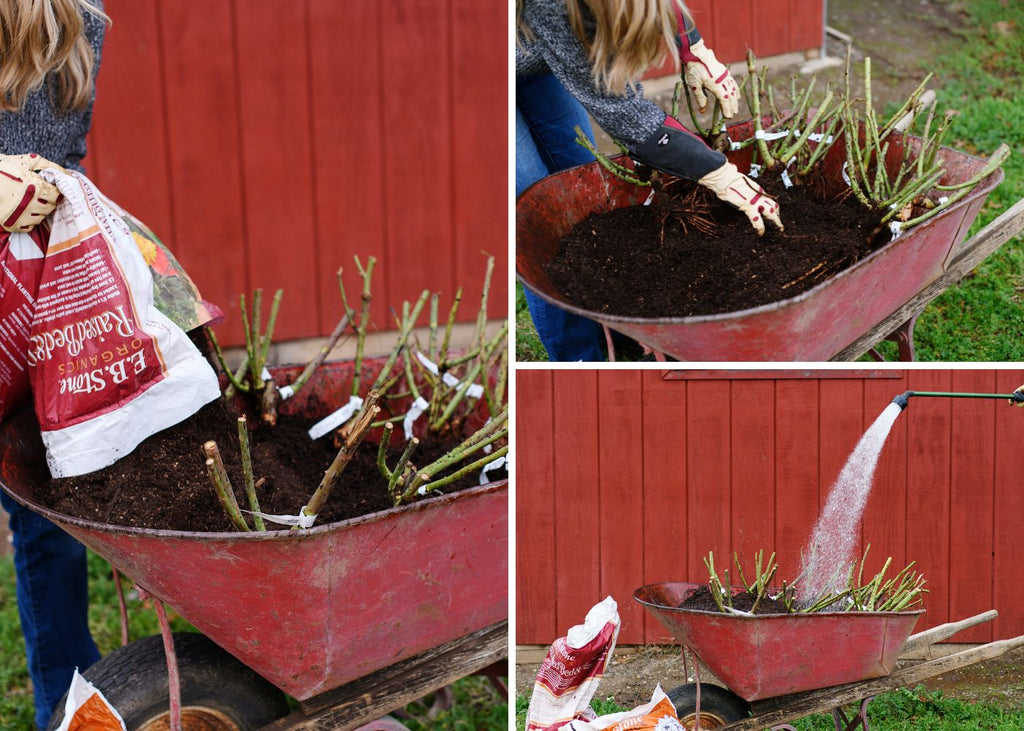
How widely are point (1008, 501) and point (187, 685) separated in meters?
1.93

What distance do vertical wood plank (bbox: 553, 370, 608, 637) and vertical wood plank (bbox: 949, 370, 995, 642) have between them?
886 millimetres

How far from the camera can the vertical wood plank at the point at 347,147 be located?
3.47m

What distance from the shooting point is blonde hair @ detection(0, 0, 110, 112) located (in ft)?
5.48

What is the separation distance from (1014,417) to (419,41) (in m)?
2.32

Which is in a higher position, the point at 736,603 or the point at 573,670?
the point at 573,670

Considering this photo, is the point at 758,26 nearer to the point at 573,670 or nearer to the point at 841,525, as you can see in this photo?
the point at 841,525

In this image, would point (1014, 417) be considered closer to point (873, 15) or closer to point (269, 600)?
point (269, 600)

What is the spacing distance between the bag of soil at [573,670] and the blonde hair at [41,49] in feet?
4.36

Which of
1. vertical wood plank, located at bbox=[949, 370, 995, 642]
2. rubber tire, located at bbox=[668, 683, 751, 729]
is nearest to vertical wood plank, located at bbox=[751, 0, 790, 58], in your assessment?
vertical wood plank, located at bbox=[949, 370, 995, 642]

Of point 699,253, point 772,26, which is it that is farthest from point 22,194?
point 772,26

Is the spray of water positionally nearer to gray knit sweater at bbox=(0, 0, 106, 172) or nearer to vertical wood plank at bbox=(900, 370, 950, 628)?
vertical wood plank at bbox=(900, 370, 950, 628)

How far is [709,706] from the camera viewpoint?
216 centimetres

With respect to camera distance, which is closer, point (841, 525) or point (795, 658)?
point (795, 658)

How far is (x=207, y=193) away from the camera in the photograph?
3498 millimetres
